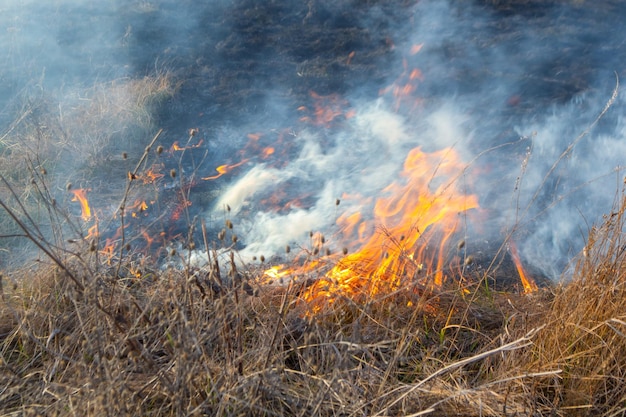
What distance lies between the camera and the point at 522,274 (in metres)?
3.96

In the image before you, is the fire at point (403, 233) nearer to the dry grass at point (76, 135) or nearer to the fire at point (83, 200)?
the fire at point (83, 200)

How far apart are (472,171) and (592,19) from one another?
2.96m

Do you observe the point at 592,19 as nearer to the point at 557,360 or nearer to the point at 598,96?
the point at 598,96

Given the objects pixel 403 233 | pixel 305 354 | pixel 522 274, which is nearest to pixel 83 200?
pixel 403 233

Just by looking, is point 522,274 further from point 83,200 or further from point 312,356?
point 83,200

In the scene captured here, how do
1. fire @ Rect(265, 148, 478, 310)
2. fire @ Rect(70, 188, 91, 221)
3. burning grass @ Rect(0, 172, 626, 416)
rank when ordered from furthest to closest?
fire @ Rect(70, 188, 91, 221), fire @ Rect(265, 148, 478, 310), burning grass @ Rect(0, 172, 626, 416)

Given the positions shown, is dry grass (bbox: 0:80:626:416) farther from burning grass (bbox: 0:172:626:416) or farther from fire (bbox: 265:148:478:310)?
fire (bbox: 265:148:478:310)

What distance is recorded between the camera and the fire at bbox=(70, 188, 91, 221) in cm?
486

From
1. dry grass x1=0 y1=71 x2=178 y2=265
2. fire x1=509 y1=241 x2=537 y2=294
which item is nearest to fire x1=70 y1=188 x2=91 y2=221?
dry grass x1=0 y1=71 x2=178 y2=265

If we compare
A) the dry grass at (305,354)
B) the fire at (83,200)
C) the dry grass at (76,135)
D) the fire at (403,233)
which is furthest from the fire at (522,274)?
the dry grass at (76,135)

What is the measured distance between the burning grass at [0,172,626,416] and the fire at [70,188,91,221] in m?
1.53

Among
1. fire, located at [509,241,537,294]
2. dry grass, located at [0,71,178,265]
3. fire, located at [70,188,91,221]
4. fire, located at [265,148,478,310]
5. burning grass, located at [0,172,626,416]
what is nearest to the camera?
burning grass, located at [0,172,626,416]

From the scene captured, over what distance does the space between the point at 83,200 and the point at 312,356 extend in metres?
3.15

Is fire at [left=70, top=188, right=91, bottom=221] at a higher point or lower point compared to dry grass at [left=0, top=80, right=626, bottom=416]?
lower
